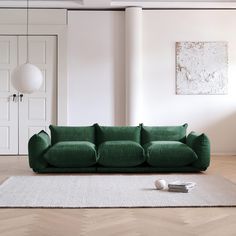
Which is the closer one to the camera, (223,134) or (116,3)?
(116,3)

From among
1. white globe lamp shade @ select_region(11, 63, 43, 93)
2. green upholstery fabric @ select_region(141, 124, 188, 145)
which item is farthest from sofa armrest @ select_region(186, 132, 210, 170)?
white globe lamp shade @ select_region(11, 63, 43, 93)

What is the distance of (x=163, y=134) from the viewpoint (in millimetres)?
6617

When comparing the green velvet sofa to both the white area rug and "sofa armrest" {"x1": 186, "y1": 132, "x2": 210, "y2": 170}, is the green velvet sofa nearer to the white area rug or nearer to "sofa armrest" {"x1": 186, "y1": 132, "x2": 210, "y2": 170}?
"sofa armrest" {"x1": 186, "y1": 132, "x2": 210, "y2": 170}

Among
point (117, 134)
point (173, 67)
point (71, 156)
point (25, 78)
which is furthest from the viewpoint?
point (173, 67)

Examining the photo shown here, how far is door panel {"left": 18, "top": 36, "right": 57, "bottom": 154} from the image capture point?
8266 mm

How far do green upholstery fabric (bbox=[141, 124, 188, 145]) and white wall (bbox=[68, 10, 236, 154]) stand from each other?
1.74 m

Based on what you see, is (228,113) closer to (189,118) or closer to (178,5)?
(189,118)

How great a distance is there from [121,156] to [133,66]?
2620 millimetres

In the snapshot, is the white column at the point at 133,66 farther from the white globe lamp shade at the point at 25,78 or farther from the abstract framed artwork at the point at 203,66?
the white globe lamp shade at the point at 25,78

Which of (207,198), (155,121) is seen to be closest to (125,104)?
(155,121)

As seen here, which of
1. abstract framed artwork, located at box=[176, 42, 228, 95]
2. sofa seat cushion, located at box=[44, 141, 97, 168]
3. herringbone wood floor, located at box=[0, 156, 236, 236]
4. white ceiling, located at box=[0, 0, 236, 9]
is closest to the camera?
herringbone wood floor, located at box=[0, 156, 236, 236]

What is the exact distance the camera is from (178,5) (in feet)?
26.8

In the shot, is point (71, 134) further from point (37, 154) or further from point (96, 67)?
point (96, 67)

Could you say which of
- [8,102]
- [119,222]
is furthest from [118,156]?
[8,102]
